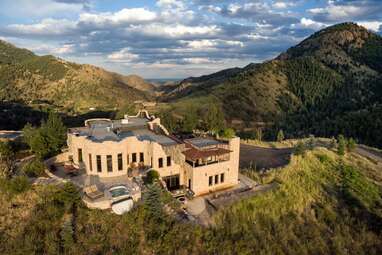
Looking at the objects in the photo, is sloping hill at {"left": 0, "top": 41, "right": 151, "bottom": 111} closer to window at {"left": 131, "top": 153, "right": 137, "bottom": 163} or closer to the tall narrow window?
window at {"left": 131, "top": 153, "right": 137, "bottom": 163}

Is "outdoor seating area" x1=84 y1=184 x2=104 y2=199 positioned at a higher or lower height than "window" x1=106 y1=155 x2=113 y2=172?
lower

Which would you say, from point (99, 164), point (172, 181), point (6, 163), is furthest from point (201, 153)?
point (6, 163)

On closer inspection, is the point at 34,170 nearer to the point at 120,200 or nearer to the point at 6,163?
the point at 6,163

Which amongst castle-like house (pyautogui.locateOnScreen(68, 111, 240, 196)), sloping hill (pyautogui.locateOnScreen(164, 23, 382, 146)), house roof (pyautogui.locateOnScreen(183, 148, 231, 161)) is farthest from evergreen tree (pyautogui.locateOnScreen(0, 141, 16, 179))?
sloping hill (pyautogui.locateOnScreen(164, 23, 382, 146))

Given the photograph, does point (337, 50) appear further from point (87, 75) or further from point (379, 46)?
point (87, 75)

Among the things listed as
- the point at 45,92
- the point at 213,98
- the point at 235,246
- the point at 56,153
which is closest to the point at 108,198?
the point at 235,246

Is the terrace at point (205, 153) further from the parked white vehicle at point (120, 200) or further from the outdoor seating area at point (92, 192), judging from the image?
the outdoor seating area at point (92, 192)

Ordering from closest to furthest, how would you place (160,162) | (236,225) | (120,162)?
1. (236,225)
2. (120,162)
3. (160,162)
